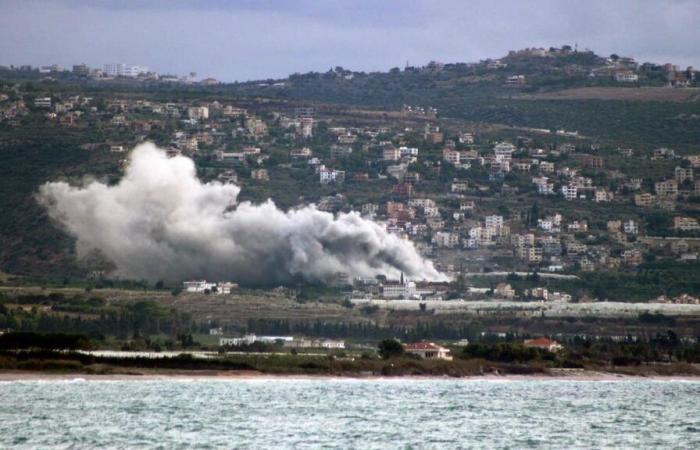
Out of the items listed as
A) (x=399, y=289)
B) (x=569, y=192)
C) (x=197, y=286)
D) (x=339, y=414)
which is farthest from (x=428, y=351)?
(x=569, y=192)

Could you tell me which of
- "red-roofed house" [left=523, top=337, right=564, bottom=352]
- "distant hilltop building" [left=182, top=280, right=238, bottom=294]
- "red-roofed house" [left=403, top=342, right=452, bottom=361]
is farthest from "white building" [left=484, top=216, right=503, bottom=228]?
"red-roofed house" [left=403, top=342, right=452, bottom=361]

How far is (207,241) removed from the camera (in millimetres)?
147500

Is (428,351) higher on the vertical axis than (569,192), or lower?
lower

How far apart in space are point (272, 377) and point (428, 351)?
45.5 ft

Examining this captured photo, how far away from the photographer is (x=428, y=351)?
112062mm

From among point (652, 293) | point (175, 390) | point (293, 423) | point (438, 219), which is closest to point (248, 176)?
point (438, 219)

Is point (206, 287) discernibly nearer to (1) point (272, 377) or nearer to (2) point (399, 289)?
(2) point (399, 289)

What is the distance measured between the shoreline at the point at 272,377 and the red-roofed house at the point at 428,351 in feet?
18.1

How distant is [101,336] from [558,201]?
275 feet

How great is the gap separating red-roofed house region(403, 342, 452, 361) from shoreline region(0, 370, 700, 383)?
5.51 m

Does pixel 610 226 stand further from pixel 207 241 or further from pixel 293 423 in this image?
pixel 293 423

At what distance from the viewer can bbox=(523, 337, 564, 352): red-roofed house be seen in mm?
117231

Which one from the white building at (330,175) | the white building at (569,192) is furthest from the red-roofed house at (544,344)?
the white building at (330,175)

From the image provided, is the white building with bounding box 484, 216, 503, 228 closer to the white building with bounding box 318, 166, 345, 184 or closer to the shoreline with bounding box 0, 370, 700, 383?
the white building with bounding box 318, 166, 345, 184
